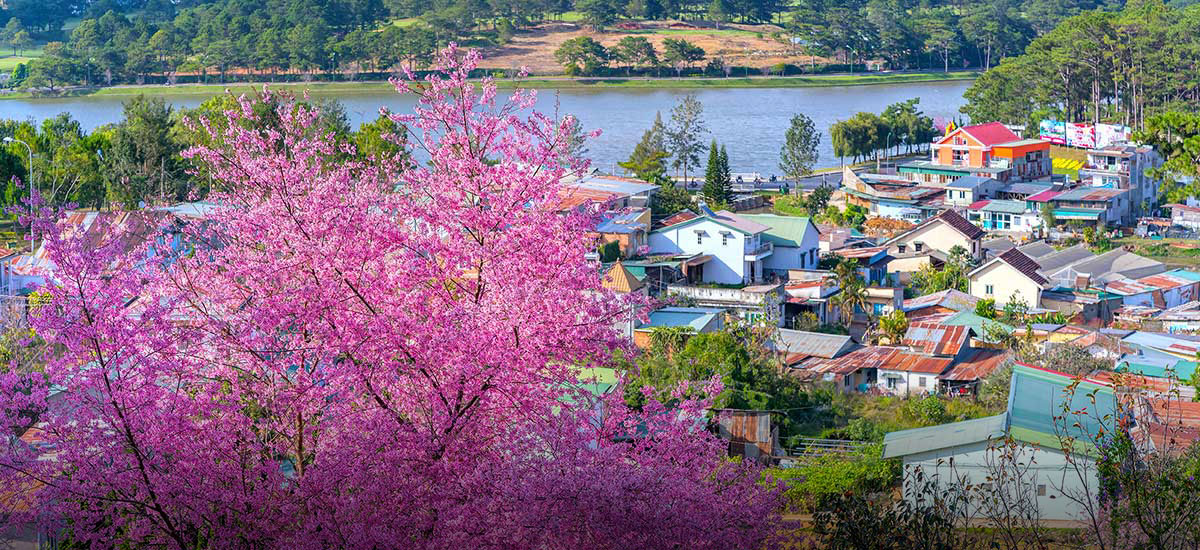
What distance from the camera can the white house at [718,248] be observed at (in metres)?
13.4

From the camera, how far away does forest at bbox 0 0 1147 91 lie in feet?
131

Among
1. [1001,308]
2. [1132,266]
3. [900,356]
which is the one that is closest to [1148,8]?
[1132,266]

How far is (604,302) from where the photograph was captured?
279 cm

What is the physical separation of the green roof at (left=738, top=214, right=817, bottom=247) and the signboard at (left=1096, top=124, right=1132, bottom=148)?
1331cm

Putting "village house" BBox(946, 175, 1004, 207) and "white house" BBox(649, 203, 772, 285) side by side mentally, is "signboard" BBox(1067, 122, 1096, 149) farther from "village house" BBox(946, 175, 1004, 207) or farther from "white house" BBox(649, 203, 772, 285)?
"white house" BBox(649, 203, 772, 285)

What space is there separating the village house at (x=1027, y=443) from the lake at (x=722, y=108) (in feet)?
62.6

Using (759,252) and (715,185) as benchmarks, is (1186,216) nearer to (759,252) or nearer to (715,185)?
(715,185)

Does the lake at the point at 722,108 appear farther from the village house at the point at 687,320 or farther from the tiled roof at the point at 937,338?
the tiled roof at the point at 937,338

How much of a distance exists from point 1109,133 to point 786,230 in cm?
1430

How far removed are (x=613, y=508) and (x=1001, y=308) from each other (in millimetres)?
11199

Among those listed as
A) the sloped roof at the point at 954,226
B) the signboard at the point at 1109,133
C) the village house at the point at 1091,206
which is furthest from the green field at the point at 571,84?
the sloped roof at the point at 954,226

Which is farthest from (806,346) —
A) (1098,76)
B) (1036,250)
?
(1098,76)

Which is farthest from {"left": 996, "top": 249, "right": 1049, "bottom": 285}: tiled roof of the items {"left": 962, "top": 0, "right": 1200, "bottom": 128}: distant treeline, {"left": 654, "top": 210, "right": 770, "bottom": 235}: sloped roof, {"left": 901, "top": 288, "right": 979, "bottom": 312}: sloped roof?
{"left": 962, "top": 0, "right": 1200, "bottom": 128}: distant treeline

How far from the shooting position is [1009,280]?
43.5 feet
